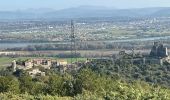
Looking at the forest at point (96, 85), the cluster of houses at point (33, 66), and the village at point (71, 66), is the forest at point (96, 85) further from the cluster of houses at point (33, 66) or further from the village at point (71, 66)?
the cluster of houses at point (33, 66)

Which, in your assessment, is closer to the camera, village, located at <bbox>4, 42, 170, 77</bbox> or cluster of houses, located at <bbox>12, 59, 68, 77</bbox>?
cluster of houses, located at <bbox>12, 59, 68, 77</bbox>

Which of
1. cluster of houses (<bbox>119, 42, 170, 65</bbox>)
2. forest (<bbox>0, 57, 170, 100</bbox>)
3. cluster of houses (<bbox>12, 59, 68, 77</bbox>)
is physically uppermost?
forest (<bbox>0, 57, 170, 100</bbox>)

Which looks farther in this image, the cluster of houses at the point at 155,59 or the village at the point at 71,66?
the cluster of houses at the point at 155,59

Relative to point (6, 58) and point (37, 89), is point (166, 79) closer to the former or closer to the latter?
point (37, 89)

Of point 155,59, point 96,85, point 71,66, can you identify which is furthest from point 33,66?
point 96,85

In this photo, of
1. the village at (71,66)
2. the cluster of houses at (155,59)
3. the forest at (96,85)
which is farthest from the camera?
the cluster of houses at (155,59)

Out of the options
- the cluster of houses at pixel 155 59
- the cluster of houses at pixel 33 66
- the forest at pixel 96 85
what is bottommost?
the cluster of houses at pixel 33 66

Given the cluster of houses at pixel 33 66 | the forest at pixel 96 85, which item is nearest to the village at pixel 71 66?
the cluster of houses at pixel 33 66

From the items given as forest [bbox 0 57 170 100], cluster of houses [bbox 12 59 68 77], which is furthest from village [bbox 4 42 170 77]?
forest [bbox 0 57 170 100]

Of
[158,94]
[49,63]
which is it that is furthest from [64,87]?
[49,63]

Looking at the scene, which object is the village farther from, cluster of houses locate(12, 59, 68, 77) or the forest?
the forest

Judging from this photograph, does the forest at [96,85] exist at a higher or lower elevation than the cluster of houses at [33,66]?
higher

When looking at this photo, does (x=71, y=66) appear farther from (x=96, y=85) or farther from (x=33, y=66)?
(x=96, y=85)
